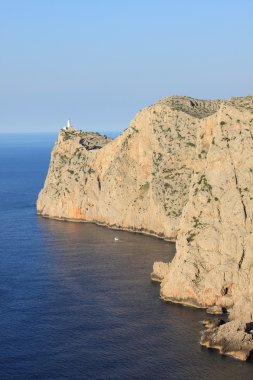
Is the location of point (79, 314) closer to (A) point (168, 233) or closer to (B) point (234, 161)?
(B) point (234, 161)

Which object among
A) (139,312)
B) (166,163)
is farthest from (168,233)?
(139,312)

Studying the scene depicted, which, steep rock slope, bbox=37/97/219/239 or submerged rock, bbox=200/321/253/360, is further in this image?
steep rock slope, bbox=37/97/219/239

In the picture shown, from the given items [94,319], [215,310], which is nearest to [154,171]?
[215,310]

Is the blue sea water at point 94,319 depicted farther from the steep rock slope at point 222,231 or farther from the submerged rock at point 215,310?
the steep rock slope at point 222,231

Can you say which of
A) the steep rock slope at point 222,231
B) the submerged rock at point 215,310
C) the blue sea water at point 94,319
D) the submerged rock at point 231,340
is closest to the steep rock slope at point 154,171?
the blue sea water at point 94,319

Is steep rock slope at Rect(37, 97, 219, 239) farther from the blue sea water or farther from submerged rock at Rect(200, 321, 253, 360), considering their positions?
submerged rock at Rect(200, 321, 253, 360)

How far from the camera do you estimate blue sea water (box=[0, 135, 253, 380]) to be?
3757 inches

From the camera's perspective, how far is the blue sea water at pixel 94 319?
3757 inches

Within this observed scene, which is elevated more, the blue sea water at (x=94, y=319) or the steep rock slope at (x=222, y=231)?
the steep rock slope at (x=222, y=231)

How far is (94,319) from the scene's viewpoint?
114m

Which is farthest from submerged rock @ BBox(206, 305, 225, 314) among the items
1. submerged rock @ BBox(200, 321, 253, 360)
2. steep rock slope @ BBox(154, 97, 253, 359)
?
submerged rock @ BBox(200, 321, 253, 360)

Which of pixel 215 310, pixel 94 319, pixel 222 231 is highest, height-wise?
pixel 222 231

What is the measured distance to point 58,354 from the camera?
99.8 meters

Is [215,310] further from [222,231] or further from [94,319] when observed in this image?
[94,319]
